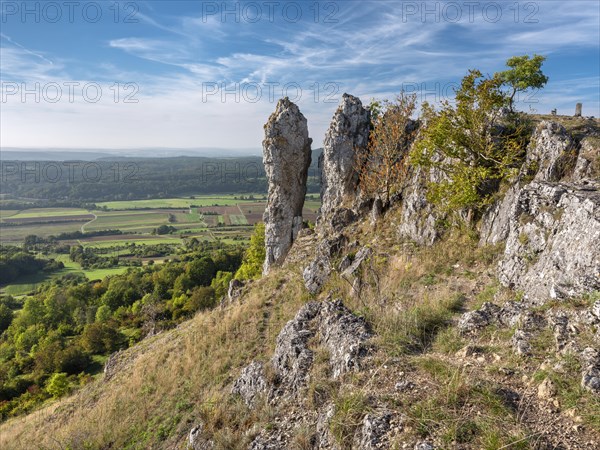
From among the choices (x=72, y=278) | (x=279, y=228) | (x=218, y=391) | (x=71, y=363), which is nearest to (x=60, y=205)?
(x=72, y=278)

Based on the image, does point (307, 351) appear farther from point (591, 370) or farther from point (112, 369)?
point (112, 369)

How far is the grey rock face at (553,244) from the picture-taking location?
7109 millimetres

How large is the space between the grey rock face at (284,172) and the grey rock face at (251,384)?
17484 millimetres

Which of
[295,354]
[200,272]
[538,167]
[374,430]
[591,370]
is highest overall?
[538,167]

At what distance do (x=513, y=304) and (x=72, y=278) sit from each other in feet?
308

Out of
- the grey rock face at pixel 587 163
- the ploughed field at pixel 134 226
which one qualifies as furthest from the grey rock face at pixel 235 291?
the ploughed field at pixel 134 226

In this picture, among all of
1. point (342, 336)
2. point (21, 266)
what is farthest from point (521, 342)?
point (21, 266)

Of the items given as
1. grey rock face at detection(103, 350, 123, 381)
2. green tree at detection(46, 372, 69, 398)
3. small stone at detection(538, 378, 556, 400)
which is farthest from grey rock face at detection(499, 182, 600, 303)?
green tree at detection(46, 372, 69, 398)

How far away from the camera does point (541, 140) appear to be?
11891 mm

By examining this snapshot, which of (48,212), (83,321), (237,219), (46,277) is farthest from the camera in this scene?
(48,212)

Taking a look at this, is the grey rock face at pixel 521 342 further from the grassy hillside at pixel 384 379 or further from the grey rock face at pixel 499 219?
the grey rock face at pixel 499 219

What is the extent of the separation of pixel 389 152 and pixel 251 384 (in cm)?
1529

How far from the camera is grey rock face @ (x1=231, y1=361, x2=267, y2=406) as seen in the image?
7.79m

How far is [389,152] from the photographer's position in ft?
64.5
